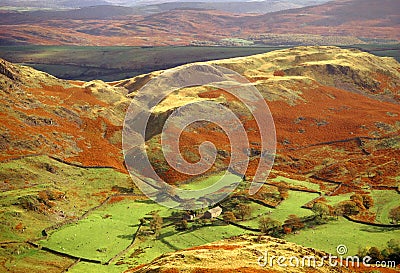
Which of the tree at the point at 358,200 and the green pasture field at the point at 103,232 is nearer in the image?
the green pasture field at the point at 103,232

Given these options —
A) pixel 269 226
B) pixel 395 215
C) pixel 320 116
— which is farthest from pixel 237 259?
pixel 320 116

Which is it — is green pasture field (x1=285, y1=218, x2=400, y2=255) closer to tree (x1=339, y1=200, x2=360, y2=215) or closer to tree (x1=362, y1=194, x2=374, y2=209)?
tree (x1=339, y1=200, x2=360, y2=215)

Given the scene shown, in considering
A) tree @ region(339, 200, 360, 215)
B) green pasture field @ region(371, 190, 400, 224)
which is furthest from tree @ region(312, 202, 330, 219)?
green pasture field @ region(371, 190, 400, 224)

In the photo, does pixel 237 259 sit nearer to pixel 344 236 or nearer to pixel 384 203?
pixel 344 236

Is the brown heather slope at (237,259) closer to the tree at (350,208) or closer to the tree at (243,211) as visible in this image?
the tree at (243,211)

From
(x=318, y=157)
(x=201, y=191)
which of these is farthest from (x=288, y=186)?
(x=318, y=157)

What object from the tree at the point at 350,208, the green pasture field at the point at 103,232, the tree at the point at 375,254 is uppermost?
the tree at the point at 375,254

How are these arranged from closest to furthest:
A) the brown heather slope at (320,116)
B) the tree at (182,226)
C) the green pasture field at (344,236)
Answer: the green pasture field at (344,236), the tree at (182,226), the brown heather slope at (320,116)

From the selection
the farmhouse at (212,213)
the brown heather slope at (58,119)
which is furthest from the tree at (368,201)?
the brown heather slope at (58,119)
